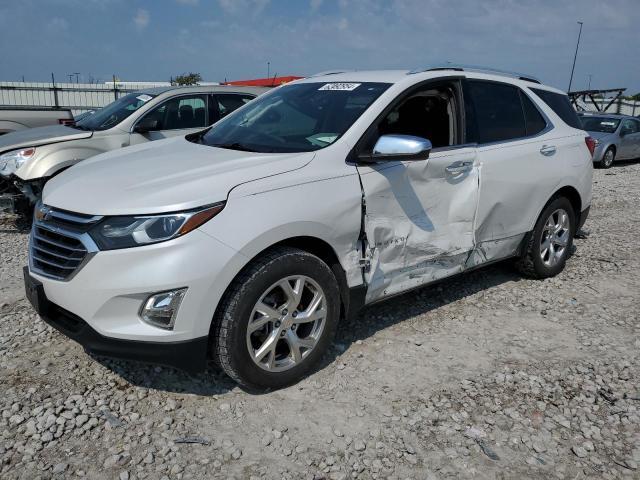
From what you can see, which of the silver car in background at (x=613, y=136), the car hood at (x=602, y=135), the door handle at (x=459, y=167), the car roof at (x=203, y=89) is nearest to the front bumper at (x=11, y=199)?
the car roof at (x=203, y=89)

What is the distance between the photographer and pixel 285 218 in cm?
287

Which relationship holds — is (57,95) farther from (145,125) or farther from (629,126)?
(629,126)

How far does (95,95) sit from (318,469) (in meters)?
20.1

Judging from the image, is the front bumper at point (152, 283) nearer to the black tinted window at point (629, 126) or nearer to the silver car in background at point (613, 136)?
the silver car in background at point (613, 136)

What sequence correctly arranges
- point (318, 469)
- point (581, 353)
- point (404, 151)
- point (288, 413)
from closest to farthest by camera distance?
1. point (318, 469)
2. point (288, 413)
3. point (404, 151)
4. point (581, 353)

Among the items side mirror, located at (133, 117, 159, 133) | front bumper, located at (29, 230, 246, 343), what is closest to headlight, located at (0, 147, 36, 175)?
side mirror, located at (133, 117, 159, 133)

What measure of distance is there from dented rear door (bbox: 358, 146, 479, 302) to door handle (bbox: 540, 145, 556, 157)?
96 centimetres

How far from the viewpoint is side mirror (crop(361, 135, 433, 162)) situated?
3170 mm

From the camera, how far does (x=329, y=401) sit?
306 cm

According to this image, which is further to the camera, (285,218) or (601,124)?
(601,124)

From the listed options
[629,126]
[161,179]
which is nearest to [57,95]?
[629,126]

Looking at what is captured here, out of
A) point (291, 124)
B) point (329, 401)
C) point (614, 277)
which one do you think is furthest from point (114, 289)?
point (614, 277)

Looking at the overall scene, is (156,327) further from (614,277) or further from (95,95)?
(95,95)

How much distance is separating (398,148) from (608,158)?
13470mm
